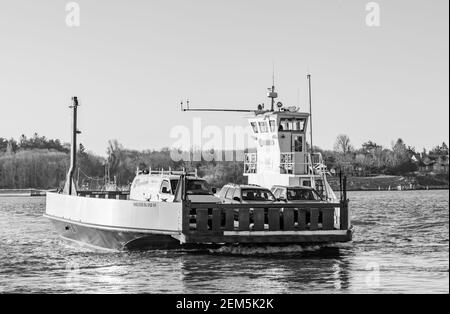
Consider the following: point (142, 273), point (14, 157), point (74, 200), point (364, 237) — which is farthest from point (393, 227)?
point (14, 157)

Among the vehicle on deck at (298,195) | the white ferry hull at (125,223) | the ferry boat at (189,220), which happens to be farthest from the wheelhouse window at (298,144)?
the white ferry hull at (125,223)

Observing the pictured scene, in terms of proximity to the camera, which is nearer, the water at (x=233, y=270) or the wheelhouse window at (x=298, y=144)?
the water at (x=233, y=270)

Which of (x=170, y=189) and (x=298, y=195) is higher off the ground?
(x=170, y=189)

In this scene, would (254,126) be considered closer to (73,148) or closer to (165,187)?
(165,187)

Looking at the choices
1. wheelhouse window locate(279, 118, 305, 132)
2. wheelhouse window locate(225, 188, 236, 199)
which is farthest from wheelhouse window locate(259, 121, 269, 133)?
wheelhouse window locate(225, 188, 236, 199)

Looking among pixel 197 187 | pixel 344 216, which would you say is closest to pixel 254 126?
pixel 197 187

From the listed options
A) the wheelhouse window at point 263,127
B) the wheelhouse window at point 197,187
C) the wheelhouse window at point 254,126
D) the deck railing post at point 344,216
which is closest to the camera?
the deck railing post at point 344,216

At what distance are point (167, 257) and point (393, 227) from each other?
2446 centimetres

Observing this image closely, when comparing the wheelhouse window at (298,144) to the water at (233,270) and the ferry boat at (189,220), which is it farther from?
the water at (233,270)

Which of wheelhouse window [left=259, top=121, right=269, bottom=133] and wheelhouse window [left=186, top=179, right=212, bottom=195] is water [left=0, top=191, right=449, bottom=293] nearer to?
wheelhouse window [left=186, top=179, right=212, bottom=195]
